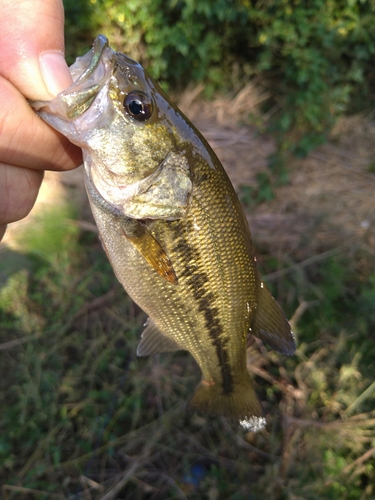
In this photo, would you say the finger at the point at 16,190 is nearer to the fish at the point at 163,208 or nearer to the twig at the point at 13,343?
the fish at the point at 163,208

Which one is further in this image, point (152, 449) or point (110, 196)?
point (152, 449)

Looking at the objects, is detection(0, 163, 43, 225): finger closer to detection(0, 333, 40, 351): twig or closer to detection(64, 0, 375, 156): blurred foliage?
detection(0, 333, 40, 351): twig

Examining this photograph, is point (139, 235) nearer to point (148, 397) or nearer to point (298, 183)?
point (148, 397)

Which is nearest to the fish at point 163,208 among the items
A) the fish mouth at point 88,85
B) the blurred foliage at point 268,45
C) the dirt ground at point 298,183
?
the fish mouth at point 88,85

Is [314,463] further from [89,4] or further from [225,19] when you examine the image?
[89,4]

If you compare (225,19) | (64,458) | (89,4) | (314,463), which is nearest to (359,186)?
(225,19)

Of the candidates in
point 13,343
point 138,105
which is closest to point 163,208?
point 138,105
